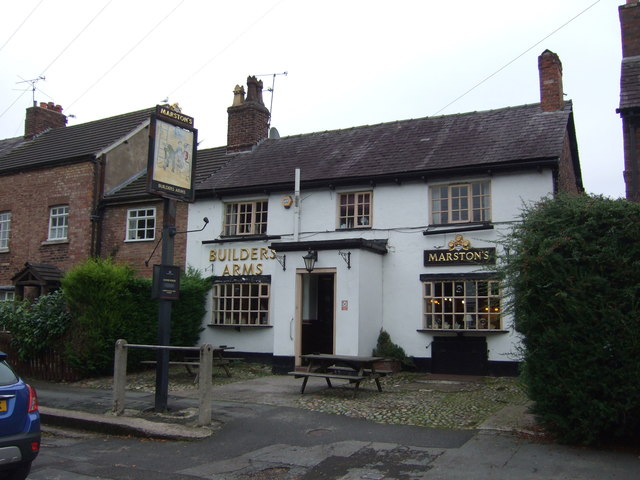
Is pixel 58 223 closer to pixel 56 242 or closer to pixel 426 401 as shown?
pixel 56 242

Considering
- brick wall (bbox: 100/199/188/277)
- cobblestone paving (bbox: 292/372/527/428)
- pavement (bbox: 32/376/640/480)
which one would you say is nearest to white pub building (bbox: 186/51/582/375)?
brick wall (bbox: 100/199/188/277)

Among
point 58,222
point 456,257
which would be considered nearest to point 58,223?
point 58,222

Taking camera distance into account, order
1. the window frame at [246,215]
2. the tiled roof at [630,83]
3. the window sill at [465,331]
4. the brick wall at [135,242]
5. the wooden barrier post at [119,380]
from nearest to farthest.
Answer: the wooden barrier post at [119,380]
the tiled roof at [630,83]
the window sill at [465,331]
the window frame at [246,215]
the brick wall at [135,242]

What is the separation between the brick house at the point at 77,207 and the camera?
19484mm

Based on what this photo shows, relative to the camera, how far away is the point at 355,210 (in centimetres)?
1619

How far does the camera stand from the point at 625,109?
42.6 ft

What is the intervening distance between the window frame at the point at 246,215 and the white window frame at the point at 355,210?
90.6 inches

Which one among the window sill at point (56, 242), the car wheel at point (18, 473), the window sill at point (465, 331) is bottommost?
the car wheel at point (18, 473)

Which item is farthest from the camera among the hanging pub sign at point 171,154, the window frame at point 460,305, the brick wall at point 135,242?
the brick wall at point 135,242

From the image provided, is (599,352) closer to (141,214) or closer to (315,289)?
(315,289)

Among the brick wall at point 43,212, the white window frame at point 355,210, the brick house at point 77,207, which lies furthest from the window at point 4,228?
the white window frame at point 355,210

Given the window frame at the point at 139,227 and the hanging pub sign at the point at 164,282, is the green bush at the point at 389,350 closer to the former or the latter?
the hanging pub sign at the point at 164,282

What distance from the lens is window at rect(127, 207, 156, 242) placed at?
19381mm

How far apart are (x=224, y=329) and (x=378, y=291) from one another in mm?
4912
